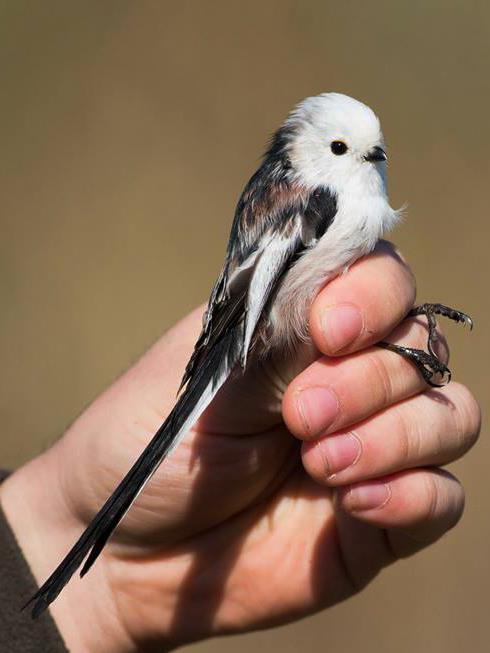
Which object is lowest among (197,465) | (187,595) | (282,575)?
(187,595)

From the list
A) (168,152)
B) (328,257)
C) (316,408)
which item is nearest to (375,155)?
(328,257)

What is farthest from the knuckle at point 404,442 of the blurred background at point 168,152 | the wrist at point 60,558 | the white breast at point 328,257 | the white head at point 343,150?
the blurred background at point 168,152

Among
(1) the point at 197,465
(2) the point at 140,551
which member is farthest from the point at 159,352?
(2) the point at 140,551

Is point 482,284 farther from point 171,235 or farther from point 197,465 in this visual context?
point 197,465

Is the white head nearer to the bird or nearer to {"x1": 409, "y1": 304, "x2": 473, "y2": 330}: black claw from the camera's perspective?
the bird

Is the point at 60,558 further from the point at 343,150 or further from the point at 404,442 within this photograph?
the point at 343,150

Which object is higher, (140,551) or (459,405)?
(459,405)
